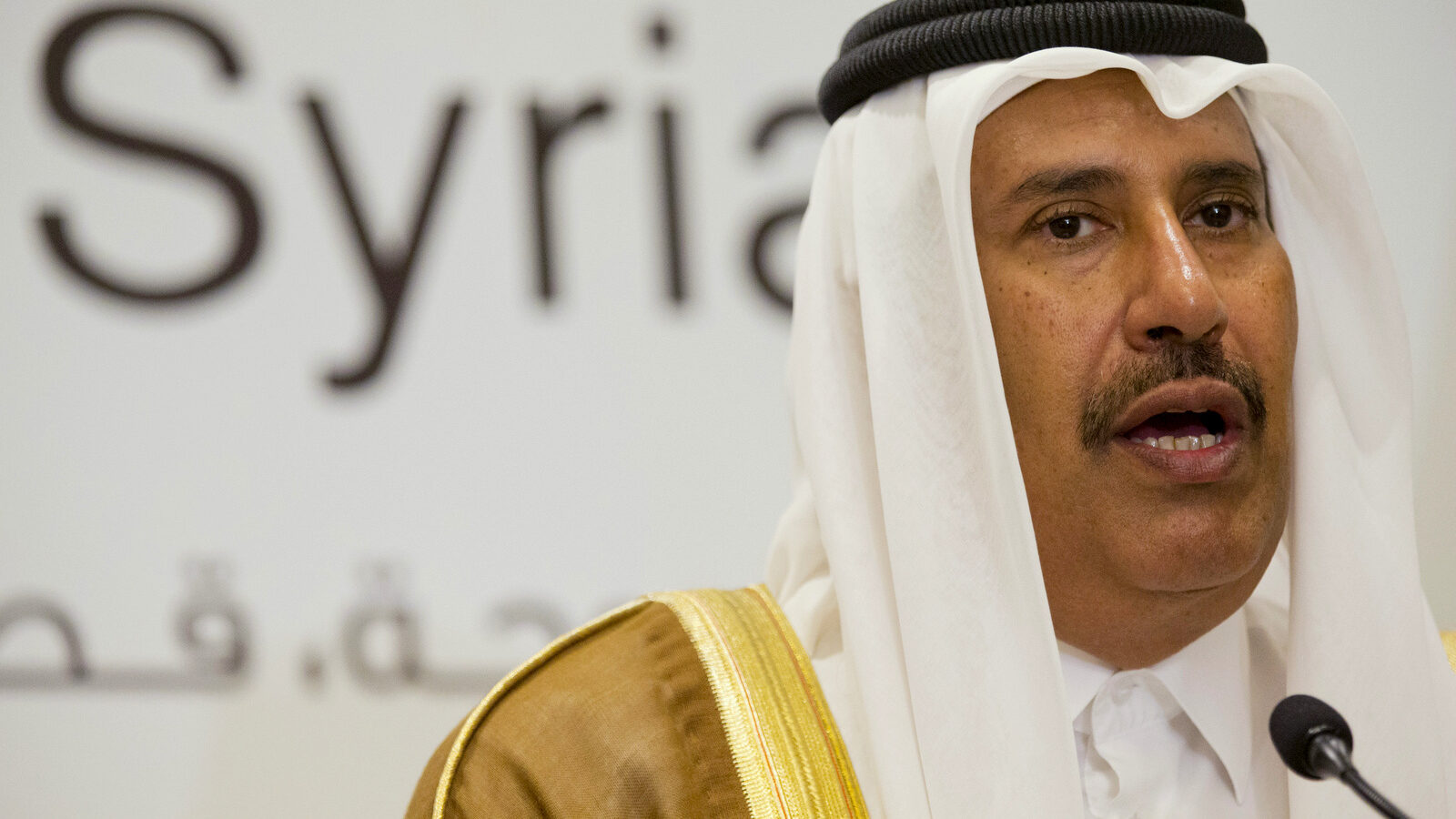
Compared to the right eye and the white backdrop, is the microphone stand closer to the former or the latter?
the right eye

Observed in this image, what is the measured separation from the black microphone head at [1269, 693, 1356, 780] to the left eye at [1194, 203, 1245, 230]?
2.23 ft

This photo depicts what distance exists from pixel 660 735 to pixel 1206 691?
616mm

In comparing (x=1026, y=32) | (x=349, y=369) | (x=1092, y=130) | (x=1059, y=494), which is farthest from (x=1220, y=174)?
(x=349, y=369)

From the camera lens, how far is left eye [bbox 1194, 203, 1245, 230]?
137 centimetres

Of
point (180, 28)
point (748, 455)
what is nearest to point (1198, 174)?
point (748, 455)

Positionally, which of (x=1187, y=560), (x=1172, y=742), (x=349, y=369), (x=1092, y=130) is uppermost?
(x=1092, y=130)

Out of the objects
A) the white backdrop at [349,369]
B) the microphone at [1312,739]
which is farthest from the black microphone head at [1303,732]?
the white backdrop at [349,369]

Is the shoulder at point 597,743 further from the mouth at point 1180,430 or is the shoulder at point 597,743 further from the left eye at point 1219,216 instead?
the left eye at point 1219,216

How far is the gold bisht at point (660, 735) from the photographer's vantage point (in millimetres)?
1225

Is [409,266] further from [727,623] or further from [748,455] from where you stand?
[727,623]

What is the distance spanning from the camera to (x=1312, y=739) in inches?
33.4

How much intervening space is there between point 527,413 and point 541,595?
320 mm

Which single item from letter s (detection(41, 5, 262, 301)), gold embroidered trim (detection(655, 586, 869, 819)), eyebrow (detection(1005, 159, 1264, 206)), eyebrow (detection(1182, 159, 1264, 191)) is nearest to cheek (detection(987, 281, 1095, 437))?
eyebrow (detection(1005, 159, 1264, 206))

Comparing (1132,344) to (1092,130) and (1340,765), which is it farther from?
(1340,765)
